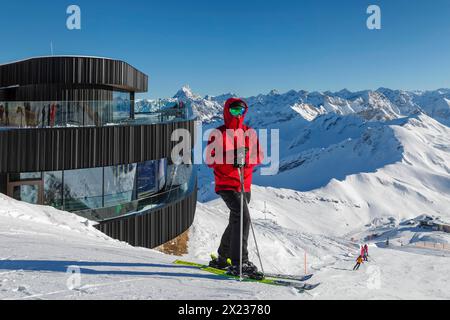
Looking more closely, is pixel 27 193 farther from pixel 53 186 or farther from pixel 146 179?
pixel 146 179

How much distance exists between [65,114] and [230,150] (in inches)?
397

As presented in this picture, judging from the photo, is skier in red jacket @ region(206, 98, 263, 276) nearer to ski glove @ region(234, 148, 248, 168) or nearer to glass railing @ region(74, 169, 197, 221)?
ski glove @ region(234, 148, 248, 168)

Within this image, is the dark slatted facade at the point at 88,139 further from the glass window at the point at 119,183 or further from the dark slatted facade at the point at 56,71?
the glass window at the point at 119,183

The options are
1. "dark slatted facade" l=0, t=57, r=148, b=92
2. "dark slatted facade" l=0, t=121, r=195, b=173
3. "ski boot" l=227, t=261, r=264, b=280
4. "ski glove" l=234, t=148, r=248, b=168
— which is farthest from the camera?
"dark slatted facade" l=0, t=57, r=148, b=92

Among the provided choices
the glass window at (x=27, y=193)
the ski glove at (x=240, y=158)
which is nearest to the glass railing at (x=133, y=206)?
the glass window at (x=27, y=193)

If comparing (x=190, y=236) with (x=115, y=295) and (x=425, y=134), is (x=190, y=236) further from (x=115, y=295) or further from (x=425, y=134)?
(x=425, y=134)

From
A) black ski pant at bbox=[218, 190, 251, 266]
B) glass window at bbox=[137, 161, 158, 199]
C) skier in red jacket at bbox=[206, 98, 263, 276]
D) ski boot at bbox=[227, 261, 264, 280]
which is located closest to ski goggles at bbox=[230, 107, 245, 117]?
skier in red jacket at bbox=[206, 98, 263, 276]

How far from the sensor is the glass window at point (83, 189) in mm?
14320

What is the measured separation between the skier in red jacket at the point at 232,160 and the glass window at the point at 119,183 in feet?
32.5

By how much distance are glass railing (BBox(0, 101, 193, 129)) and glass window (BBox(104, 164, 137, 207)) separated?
82.6 inches

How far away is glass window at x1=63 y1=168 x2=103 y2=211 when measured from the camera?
14320 millimetres

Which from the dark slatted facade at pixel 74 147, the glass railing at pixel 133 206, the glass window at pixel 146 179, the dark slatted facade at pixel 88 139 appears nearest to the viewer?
the dark slatted facade at pixel 74 147

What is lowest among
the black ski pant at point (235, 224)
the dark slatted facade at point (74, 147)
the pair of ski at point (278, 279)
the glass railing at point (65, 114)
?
the pair of ski at point (278, 279)

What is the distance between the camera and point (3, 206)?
412 inches
